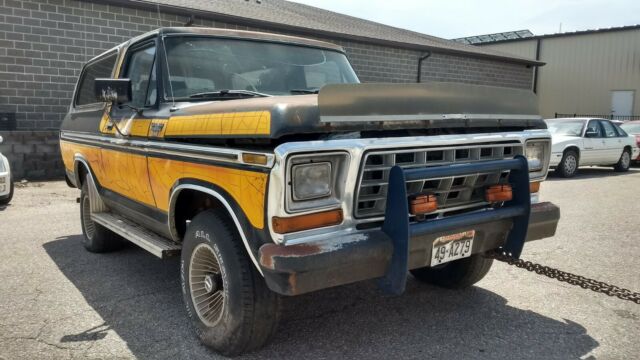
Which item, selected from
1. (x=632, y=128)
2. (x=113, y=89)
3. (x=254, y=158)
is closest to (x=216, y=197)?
(x=254, y=158)

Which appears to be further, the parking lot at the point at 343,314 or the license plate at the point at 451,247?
the parking lot at the point at 343,314

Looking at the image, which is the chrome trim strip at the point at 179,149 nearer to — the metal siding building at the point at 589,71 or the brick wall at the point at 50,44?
the brick wall at the point at 50,44

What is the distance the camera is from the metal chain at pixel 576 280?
2930 millimetres

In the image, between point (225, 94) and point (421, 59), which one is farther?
point (421, 59)

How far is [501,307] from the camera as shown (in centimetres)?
379

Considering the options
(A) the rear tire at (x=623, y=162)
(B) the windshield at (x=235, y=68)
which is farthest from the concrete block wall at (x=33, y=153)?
(A) the rear tire at (x=623, y=162)

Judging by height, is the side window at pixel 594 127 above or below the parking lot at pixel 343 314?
above

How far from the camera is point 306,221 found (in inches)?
98.7

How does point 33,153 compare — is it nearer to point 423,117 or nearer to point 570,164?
point 423,117

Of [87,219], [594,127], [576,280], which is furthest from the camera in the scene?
[594,127]

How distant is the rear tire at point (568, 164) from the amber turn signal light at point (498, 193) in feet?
34.3

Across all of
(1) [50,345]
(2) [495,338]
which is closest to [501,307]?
(2) [495,338]

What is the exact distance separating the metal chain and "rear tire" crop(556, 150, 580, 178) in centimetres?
1025

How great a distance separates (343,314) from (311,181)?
4.74 feet
